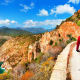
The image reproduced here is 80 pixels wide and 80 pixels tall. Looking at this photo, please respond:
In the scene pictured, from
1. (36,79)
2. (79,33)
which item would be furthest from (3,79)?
(79,33)

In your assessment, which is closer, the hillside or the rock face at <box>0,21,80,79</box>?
the hillside

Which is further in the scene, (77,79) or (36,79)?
(36,79)

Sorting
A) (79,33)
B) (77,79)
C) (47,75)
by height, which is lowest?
(47,75)

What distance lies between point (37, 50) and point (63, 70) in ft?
133

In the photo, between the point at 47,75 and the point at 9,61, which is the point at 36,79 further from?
the point at 9,61

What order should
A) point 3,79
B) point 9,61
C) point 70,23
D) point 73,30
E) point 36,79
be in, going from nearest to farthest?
point 36,79 → point 3,79 → point 73,30 → point 70,23 → point 9,61

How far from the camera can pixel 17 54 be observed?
272 feet

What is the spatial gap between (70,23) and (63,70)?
936 inches

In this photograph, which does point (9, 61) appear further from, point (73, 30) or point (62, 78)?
point (62, 78)

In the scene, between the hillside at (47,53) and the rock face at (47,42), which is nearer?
the hillside at (47,53)

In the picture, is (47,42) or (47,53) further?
(47,42)

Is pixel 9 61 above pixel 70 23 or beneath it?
beneath

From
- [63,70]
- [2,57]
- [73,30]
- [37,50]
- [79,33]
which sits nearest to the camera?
[63,70]

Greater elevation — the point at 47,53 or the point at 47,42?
the point at 47,42
